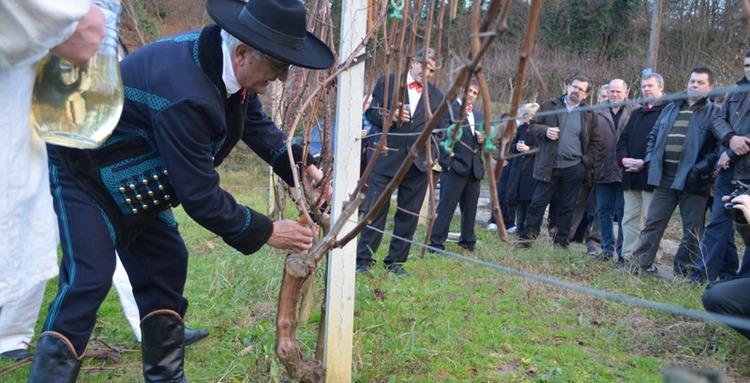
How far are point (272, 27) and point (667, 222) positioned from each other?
487 cm

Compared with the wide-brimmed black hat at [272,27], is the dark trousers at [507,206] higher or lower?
lower

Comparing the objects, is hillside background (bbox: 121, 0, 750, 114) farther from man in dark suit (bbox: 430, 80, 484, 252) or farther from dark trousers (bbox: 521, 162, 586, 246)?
man in dark suit (bbox: 430, 80, 484, 252)

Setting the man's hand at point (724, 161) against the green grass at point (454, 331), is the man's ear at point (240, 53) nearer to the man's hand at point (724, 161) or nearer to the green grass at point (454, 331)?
the green grass at point (454, 331)

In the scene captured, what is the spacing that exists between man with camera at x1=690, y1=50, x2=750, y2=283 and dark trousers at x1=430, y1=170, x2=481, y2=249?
2497 millimetres

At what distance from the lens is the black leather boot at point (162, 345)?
287 centimetres

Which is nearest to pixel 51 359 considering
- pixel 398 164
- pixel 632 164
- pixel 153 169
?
pixel 153 169

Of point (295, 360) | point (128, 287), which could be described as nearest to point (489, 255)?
point (128, 287)

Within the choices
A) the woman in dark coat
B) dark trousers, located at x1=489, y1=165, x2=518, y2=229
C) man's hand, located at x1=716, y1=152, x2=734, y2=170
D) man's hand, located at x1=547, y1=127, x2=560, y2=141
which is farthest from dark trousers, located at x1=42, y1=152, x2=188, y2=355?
dark trousers, located at x1=489, y1=165, x2=518, y2=229

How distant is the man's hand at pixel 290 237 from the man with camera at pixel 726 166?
3.76m

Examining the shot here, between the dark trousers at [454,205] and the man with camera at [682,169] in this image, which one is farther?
the dark trousers at [454,205]

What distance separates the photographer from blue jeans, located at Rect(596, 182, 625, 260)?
700 cm

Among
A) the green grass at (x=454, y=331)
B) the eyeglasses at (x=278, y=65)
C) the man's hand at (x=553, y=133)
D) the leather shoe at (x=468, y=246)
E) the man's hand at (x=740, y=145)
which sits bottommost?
the leather shoe at (x=468, y=246)

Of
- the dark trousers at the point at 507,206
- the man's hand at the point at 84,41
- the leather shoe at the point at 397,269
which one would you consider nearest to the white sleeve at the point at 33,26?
the man's hand at the point at 84,41

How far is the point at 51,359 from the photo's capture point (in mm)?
2266
